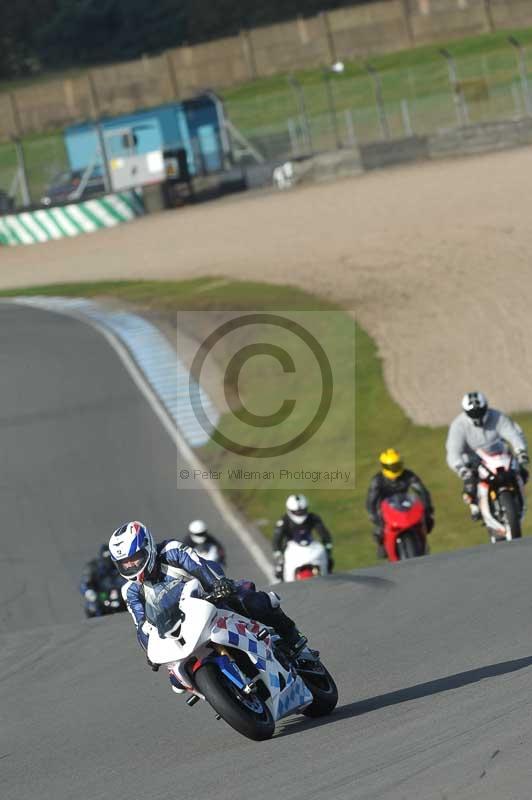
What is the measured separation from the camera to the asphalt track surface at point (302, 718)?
6824 mm

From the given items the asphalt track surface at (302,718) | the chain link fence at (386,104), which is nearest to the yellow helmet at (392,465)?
the asphalt track surface at (302,718)

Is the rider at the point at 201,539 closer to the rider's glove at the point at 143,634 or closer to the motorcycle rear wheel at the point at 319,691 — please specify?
the motorcycle rear wheel at the point at 319,691

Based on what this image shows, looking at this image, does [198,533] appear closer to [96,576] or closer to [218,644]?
[96,576]

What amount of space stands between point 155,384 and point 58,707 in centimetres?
1627

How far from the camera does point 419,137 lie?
47.8 m

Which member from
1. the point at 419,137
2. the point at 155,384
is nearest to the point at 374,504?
the point at 155,384

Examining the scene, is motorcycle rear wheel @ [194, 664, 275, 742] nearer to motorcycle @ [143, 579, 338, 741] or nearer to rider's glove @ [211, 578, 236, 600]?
motorcycle @ [143, 579, 338, 741]

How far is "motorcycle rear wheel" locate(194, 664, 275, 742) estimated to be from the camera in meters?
7.22

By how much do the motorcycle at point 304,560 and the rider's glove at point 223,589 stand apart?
23.4 ft

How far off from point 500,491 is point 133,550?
25.0 feet

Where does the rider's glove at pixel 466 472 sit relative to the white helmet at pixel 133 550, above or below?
below
